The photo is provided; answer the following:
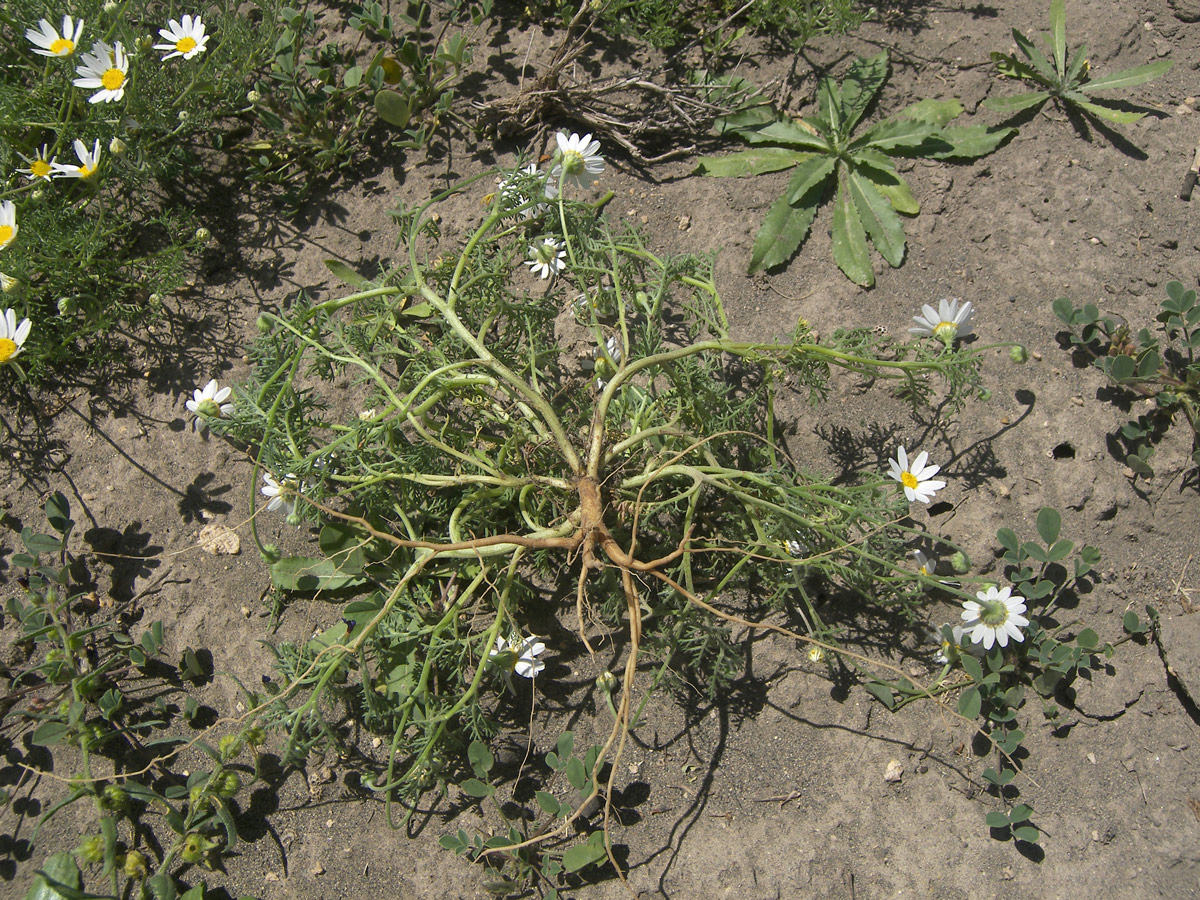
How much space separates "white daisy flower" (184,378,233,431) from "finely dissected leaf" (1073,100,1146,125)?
240 cm

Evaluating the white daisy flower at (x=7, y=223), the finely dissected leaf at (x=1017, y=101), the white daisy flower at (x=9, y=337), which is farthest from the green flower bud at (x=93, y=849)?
the finely dissected leaf at (x=1017, y=101)

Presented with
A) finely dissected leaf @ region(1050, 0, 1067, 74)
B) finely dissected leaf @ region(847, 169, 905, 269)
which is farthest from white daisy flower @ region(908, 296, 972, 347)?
finely dissected leaf @ region(1050, 0, 1067, 74)

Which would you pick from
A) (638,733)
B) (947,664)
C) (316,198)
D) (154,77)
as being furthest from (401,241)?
(947,664)

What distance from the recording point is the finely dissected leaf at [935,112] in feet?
7.35

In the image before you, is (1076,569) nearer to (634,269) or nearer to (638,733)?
(638,733)

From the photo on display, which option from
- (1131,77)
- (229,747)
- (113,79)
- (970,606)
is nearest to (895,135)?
(1131,77)

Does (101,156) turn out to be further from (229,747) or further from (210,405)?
(229,747)

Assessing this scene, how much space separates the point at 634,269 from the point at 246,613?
1305 mm

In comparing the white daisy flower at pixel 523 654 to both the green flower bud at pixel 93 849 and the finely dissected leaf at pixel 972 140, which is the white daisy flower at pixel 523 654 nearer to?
the green flower bud at pixel 93 849

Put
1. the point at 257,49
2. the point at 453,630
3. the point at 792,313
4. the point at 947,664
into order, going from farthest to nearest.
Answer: the point at 257,49 < the point at 792,313 < the point at 947,664 < the point at 453,630

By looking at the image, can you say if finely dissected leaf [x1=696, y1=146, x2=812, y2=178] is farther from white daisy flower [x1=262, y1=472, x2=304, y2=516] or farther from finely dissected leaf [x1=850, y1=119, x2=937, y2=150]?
white daisy flower [x1=262, y1=472, x2=304, y2=516]

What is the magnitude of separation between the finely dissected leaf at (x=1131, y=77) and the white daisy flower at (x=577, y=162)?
4.58 feet

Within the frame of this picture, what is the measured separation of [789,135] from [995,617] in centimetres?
143

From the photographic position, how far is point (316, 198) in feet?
7.78
